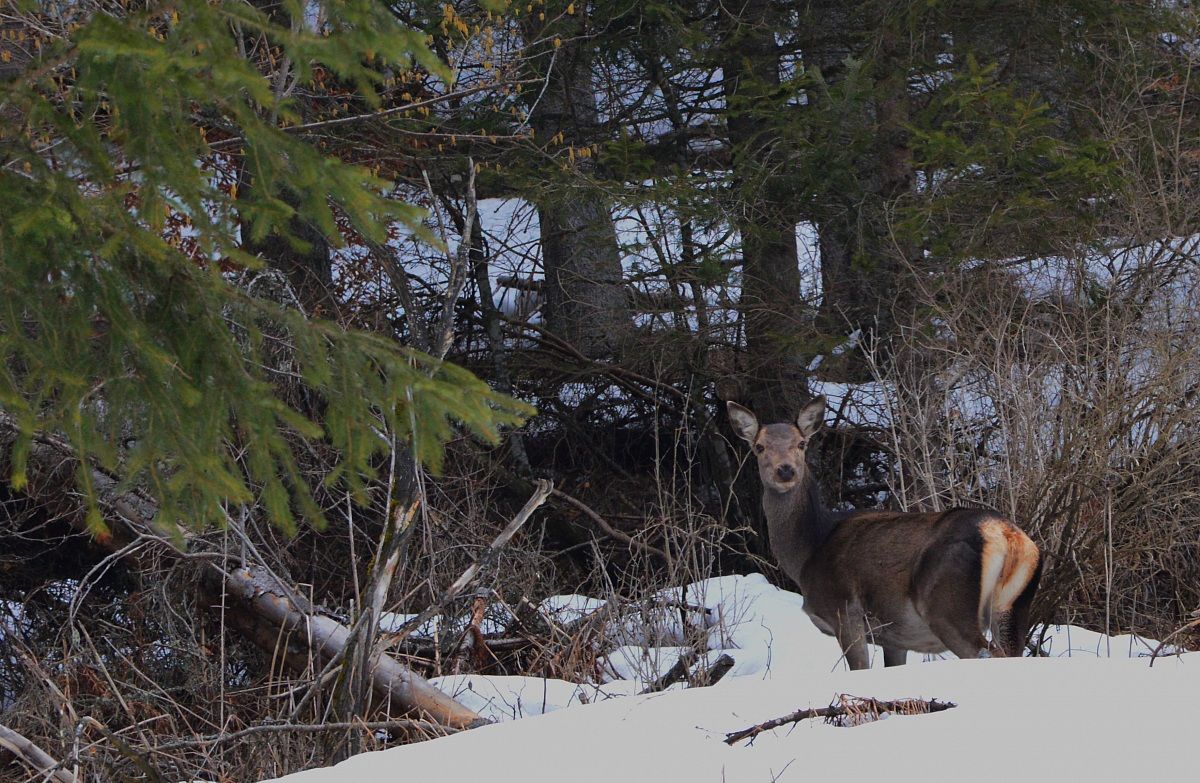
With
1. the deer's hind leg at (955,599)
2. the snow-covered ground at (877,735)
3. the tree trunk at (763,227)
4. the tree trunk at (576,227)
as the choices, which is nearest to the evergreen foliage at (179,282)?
the snow-covered ground at (877,735)

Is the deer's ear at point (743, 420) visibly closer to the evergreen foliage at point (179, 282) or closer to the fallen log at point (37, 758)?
the fallen log at point (37, 758)

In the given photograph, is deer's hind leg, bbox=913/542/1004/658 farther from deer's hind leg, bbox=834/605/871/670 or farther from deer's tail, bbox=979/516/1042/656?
deer's hind leg, bbox=834/605/871/670

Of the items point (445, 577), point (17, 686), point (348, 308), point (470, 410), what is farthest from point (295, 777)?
point (348, 308)

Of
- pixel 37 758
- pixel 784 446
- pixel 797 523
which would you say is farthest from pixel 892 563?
pixel 37 758

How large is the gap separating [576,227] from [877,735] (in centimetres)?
1037

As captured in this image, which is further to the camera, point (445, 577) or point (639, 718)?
point (445, 577)

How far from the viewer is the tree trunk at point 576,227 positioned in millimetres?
11883

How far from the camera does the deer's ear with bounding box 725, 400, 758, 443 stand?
8.76 meters

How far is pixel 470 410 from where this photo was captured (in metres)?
3.57

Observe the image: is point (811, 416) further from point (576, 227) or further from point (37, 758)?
point (576, 227)

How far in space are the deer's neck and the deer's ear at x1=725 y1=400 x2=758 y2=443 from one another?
0.49 metres

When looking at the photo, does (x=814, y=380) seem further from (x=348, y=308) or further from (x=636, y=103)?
(x=348, y=308)

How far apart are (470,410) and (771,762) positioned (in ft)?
4.09

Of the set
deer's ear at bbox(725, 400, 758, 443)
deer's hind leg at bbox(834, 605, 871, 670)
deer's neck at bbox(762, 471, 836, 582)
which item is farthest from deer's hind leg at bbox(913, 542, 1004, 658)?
deer's ear at bbox(725, 400, 758, 443)
